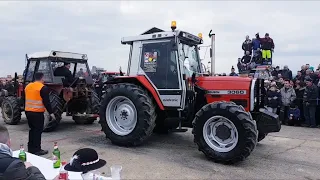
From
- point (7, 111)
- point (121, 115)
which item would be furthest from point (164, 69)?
point (7, 111)

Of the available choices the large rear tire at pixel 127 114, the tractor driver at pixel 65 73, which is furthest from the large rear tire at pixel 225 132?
the tractor driver at pixel 65 73

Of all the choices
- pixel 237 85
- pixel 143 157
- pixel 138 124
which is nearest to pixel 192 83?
pixel 237 85

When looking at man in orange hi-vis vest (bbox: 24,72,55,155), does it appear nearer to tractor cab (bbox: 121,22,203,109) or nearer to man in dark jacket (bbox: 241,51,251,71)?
tractor cab (bbox: 121,22,203,109)

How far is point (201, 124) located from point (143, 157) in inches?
50.0

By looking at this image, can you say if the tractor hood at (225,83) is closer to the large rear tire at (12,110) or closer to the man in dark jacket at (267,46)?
the large rear tire at (12,110)

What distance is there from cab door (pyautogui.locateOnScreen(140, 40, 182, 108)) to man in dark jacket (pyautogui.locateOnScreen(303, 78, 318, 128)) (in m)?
5.67

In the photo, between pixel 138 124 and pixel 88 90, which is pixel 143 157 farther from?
pixel 88 90

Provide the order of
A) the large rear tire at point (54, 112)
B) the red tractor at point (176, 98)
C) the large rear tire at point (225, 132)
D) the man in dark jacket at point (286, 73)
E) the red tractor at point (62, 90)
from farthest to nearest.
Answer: the man in dark jacket at point (286, 73), the red tractor at point (62, 90), the large rear tire at point (54, 112), the red tractor at point (176, 98), the large rear tire at point (225, 132)

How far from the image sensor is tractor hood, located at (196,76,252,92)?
5914mm

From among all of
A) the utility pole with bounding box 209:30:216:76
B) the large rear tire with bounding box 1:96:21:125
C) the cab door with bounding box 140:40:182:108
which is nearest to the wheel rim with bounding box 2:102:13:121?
the large rear tire with bounding box 1:96:21:125

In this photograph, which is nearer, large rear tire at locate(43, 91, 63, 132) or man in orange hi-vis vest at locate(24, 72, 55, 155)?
man in orange hi-vis vest at locate(24, 72, 55, 155)

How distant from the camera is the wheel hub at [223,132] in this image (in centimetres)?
549

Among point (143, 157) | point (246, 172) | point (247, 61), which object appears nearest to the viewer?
point (246, 172)

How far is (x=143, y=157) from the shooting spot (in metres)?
5.80
